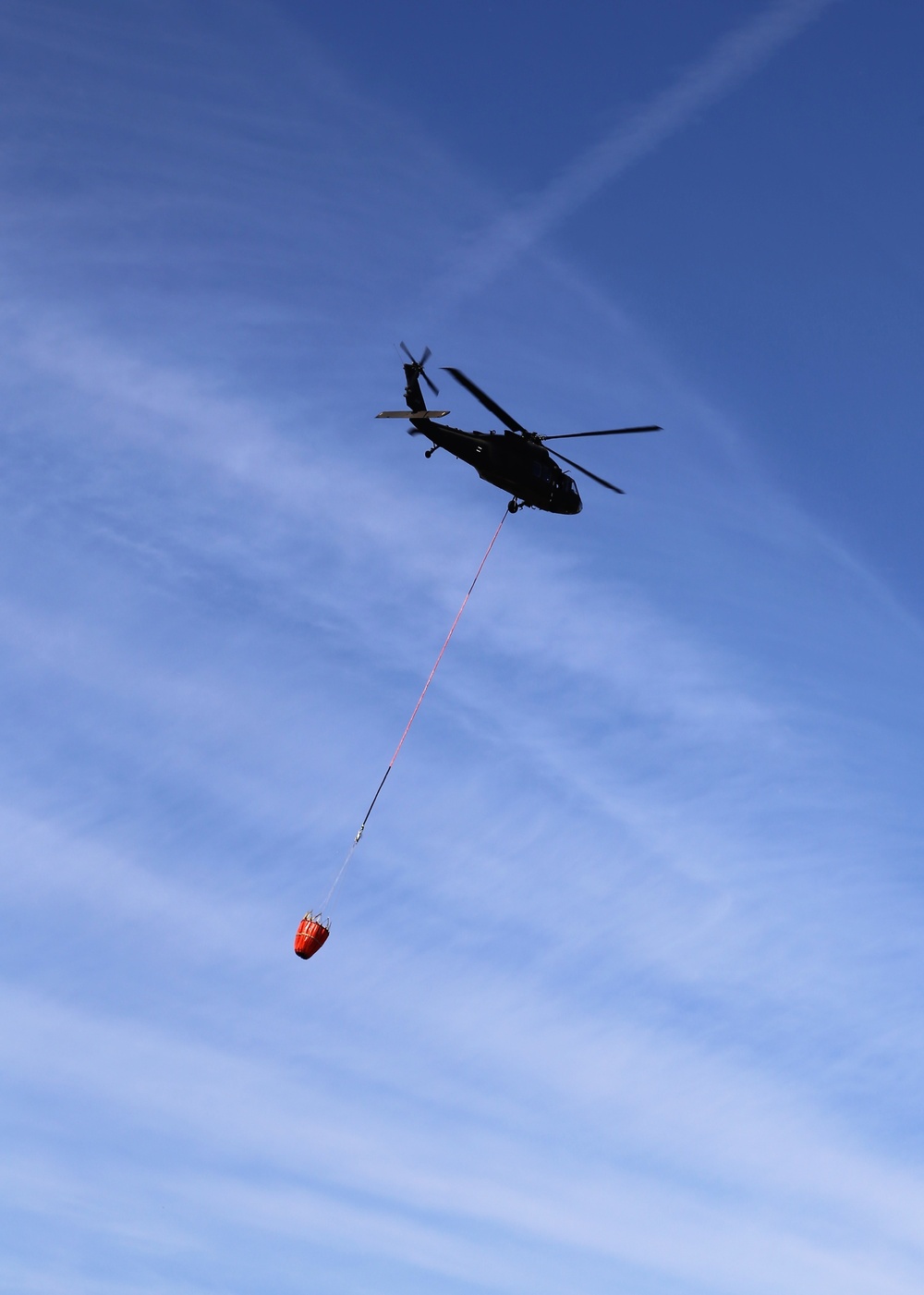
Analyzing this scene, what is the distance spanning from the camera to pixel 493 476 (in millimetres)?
61312

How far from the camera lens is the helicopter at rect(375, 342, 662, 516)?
5919 centimetres

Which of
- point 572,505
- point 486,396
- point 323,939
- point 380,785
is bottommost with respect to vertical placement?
point 323,939

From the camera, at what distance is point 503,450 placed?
6100cm

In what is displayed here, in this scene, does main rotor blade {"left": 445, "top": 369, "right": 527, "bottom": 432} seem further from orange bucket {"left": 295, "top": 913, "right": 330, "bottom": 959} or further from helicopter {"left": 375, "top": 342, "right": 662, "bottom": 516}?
orange bucket {"left": 295, "top": 913, "right": 330, "bottom": 959}

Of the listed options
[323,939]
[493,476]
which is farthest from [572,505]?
[323,939]

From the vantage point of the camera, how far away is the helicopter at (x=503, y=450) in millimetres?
59188

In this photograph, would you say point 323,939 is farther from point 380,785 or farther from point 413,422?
point 413,422

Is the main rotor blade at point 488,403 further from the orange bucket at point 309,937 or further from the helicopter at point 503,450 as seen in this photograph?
the orange bucket at point 309,937

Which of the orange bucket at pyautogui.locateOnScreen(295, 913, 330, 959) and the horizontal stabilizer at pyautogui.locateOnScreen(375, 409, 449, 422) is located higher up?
the horizontal stabilizer at pyautogui.locateOnScreen(375, 409, 449, 422)

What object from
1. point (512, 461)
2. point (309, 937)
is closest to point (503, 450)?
point (512, 461)

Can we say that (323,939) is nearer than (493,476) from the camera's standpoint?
Yes

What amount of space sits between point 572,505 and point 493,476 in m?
6.46

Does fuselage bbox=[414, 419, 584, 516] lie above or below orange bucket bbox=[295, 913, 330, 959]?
above

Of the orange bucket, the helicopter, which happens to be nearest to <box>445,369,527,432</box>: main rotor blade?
the helicopter
